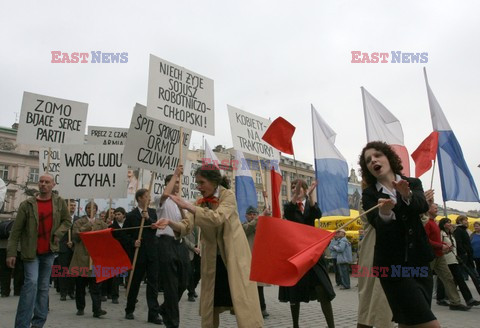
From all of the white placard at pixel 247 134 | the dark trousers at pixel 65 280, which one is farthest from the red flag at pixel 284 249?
the dark trousers at pixel 65 280

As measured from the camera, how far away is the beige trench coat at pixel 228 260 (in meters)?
4.20

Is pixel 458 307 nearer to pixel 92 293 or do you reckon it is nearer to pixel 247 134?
pixel 247 134

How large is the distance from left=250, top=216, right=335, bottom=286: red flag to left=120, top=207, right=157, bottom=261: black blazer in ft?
12.6

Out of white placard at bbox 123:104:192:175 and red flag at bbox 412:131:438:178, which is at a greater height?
white placard at bbox 123:104:192:175

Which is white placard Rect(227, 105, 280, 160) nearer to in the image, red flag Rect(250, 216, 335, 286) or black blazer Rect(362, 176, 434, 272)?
red flag Rect(250, 216, 335, 286)

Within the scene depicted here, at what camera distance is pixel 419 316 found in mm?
2926

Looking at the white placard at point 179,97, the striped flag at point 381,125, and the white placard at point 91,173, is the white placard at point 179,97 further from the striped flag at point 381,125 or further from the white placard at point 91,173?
the striped flag at point 381,125

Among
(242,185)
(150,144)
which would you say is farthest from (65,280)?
(242,185)

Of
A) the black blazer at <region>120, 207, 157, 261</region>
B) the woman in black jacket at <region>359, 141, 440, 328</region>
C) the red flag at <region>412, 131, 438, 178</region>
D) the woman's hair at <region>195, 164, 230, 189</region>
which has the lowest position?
the woman in black jacket at <region>359, 141, 440, 328</region>

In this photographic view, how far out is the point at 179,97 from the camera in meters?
7.87

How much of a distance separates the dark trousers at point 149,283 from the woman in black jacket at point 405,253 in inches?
181

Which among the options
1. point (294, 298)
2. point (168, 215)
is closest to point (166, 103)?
point (168, 215)

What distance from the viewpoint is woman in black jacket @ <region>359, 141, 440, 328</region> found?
9.68ft

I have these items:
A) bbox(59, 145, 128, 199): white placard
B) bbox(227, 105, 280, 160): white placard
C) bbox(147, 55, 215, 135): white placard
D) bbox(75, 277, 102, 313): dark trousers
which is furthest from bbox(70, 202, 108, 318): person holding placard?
bbox(227, 105, 280, 160): white placard
